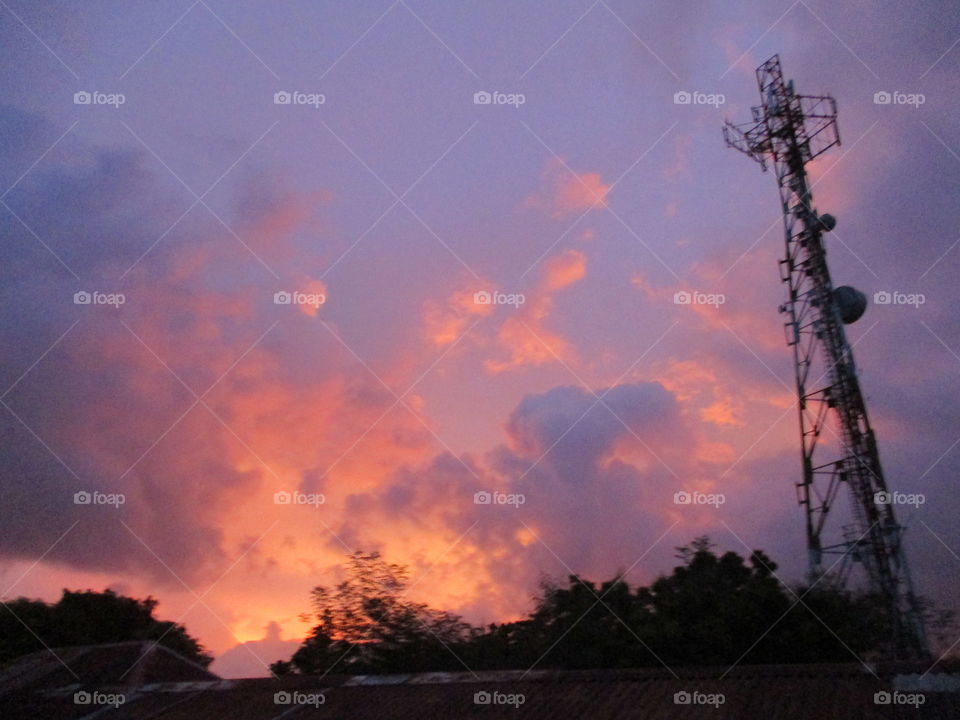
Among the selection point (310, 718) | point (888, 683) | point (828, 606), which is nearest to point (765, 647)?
point (828, 606)

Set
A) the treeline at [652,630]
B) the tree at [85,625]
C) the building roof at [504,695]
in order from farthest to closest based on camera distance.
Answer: the tree at [85,625]
the treeline at [652,630]
the building roof at [504,695]

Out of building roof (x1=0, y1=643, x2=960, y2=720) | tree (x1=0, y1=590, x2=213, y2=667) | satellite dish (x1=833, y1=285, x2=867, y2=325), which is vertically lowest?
building roof (x1=0, y1=643, x2=960, y2=720)

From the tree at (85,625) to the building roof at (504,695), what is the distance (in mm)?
8250

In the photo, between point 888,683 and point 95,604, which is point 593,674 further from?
point 95,604

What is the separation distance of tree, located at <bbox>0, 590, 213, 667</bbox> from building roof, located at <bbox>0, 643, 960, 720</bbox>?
27.1ft

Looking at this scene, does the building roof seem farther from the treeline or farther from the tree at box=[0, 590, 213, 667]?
the tree at box=[0, 590, 213, 667]

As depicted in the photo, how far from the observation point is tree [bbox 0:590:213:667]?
22.9 metres

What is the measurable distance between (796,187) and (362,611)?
14.3 m

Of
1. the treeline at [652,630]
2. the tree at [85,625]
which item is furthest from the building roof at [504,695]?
the tree at [85,625]

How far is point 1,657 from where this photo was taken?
22359 mm

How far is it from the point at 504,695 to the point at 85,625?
17561mm

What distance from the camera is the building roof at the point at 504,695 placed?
30.4 feet

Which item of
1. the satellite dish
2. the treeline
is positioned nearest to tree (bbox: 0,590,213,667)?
the treeline

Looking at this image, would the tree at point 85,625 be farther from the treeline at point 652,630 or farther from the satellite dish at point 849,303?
the satellite dish at point 849,303
